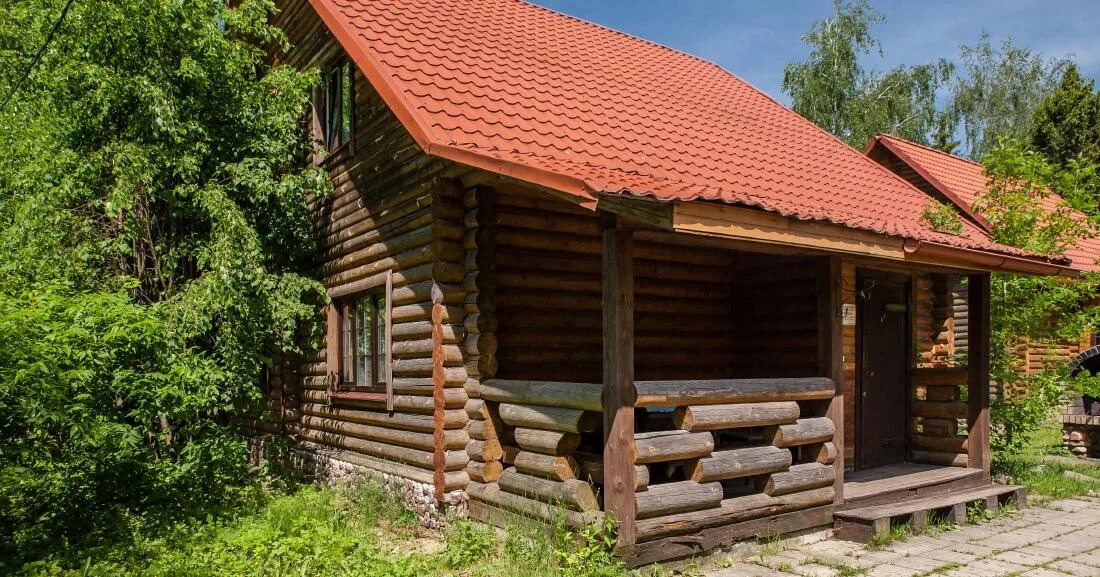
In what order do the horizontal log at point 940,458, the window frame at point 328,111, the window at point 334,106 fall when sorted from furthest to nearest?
the window at point 334,106 → the window frame at point 328,111 → the horizontal log at point 940,458

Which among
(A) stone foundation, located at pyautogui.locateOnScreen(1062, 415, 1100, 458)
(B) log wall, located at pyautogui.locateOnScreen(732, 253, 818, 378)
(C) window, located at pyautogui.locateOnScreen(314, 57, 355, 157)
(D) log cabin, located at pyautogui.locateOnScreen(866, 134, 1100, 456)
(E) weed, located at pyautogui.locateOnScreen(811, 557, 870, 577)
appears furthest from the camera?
(D) log cabin, located at pyautogui.locateOnScreen(866, 134, 1100, 456)

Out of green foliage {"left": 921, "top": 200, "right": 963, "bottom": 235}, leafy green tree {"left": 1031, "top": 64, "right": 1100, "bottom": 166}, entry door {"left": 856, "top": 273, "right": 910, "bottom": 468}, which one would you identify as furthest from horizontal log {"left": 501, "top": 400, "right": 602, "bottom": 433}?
leafy green tree {"left": 1031, "top": 64, "right": 1100, "bottom": 166}

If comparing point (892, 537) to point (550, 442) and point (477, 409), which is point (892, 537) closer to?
point (550, 442)

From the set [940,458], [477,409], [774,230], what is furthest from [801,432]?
[940,458]

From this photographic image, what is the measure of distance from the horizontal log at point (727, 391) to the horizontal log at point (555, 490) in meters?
0.77

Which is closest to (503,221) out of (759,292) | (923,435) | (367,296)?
(367,296)

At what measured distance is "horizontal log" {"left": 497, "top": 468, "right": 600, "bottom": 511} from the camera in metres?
5.71

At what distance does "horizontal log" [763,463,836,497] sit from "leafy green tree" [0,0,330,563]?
5369 millimetres

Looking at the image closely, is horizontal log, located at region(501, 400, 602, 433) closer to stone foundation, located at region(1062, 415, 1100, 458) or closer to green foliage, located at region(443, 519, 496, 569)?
green foliage, located at region(443, 519, 496, 569)

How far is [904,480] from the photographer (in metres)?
8.08

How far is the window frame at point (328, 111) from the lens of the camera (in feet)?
30.5

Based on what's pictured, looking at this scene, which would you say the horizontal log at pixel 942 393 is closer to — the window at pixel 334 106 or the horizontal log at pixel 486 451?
the horizontal log at pixel 486 451

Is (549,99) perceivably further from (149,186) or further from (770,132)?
(149,186)

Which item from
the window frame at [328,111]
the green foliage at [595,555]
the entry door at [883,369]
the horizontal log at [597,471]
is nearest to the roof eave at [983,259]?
the entry door at [883,369]
